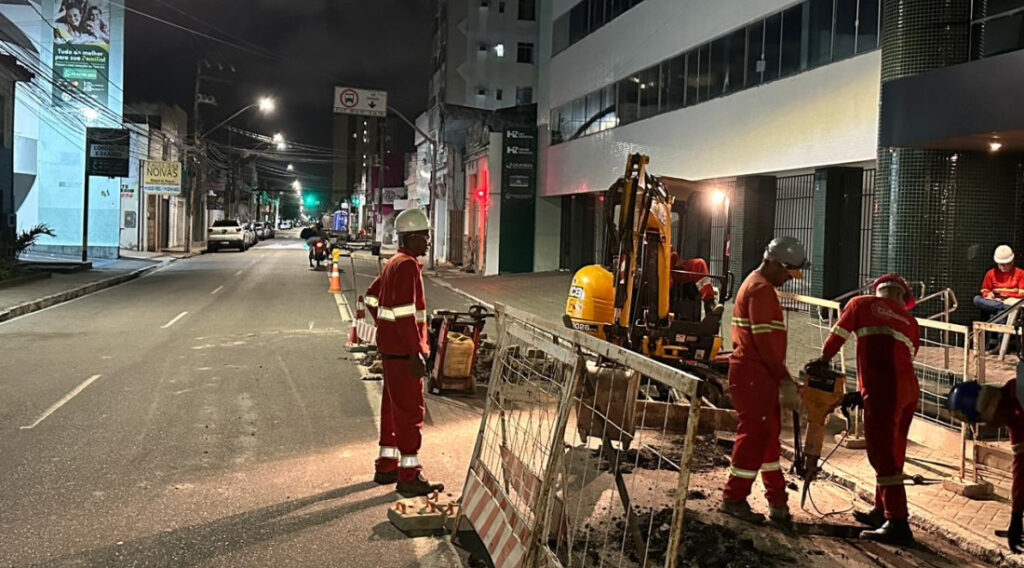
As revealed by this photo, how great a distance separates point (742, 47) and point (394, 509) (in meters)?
16.4

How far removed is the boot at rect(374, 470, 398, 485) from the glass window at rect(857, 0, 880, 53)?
12404 mm

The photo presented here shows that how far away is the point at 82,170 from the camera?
3825 cm

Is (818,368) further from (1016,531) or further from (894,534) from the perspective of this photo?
(1016,531)

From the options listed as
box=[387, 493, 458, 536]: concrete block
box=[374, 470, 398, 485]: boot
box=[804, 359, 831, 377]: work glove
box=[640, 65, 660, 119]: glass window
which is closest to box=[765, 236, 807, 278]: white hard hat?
box=[804, 359, 831, 377]: work glove

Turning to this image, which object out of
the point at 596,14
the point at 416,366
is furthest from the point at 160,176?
the point at 416,366

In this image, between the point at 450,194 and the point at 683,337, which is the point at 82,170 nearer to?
the point at 450,194

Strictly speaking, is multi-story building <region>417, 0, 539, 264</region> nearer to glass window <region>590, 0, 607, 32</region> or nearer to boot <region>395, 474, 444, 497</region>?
glass window <region>590, 0, 607, 32</region>

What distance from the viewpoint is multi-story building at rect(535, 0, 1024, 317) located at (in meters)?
11.8

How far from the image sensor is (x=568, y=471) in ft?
16.4

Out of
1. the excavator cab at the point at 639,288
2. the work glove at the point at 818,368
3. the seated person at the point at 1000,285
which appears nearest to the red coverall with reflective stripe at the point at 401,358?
the work glove at the point at 818,368

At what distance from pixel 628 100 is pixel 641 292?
17.2 m

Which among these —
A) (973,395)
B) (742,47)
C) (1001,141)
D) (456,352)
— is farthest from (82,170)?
(973,395)

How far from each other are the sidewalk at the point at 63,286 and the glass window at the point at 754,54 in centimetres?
1668

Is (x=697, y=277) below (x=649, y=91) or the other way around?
below
